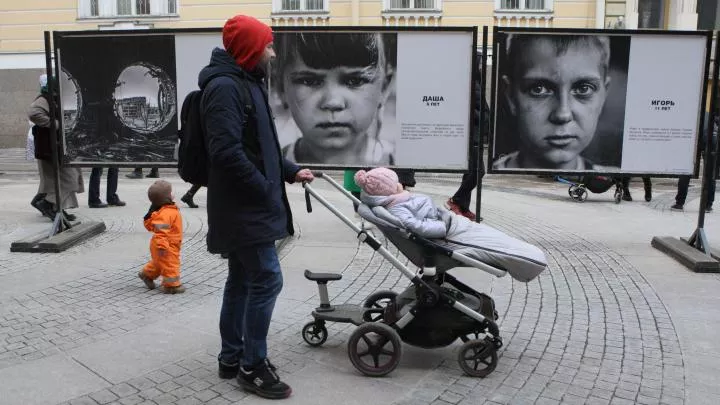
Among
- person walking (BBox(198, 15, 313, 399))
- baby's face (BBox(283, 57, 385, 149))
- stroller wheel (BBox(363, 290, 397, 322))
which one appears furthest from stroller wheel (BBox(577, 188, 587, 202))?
person walking (BBox(198, 15, 313, 399))

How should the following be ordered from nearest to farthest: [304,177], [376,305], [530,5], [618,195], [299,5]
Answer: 1. [304,177]
2. [376,305]
3. [618,195]
4. [530,5]
5. [299,5]

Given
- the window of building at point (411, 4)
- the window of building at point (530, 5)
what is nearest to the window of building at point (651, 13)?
the window of building at point (530, 5)

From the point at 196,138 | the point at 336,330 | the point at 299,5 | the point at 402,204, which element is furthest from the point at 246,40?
the point at 299,5

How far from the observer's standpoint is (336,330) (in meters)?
4.71

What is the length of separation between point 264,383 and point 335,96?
3910mm

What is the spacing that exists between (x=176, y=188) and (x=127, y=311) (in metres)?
7.53

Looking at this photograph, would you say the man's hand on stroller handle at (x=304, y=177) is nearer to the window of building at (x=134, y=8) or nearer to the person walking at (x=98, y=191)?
the person walking at (x=98, y=191)

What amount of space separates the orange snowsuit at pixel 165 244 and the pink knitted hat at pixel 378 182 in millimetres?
2137

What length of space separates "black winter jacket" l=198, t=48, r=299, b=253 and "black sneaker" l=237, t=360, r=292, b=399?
0.67 metres

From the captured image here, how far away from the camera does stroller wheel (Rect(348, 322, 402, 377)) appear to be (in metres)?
3.88

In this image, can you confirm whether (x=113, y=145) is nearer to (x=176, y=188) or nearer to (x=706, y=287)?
(x=176, y=188)

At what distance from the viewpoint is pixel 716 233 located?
8500 mm

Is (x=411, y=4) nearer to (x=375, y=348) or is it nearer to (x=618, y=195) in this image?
(x=618, y=195)

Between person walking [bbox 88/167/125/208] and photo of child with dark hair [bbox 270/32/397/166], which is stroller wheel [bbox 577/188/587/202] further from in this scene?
person walking [bbox 88/167/125/208]
